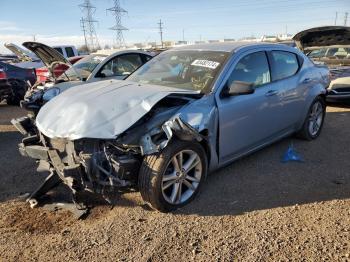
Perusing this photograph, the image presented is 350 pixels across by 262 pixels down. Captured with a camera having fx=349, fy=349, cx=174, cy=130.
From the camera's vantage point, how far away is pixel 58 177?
398 cm

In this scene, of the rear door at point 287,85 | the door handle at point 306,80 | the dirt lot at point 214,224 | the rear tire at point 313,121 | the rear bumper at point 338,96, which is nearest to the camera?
the dirt lot at point 214,224

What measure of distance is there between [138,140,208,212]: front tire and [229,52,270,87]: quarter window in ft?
3.57

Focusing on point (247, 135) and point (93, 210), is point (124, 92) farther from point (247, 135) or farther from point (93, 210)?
point (247, 135)

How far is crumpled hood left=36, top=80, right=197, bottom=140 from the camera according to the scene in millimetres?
3359

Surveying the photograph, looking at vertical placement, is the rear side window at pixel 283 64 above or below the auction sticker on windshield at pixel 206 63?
below

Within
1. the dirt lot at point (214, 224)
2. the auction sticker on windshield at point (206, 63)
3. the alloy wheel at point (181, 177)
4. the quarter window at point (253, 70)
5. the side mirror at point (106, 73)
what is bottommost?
the dirt lot at point (214, 224)

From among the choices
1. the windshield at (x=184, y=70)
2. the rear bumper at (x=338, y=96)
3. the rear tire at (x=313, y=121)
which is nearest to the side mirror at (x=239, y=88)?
the windshield at (x=184, y=70)

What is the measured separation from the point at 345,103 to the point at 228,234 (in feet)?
24.3

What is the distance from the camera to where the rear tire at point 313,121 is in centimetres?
594

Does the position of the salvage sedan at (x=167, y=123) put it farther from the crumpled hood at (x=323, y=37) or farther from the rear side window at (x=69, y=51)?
the rear side window at (x=69, y=51)

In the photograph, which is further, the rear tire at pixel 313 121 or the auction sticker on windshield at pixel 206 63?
the rear tire at pixel 313 121

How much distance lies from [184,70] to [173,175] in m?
1.49

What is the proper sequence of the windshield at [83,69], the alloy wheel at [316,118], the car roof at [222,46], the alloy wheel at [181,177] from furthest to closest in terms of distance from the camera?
the windshield at [83,69] → the alloy wheel at [316,118] → the car roof at [222,46] → the alloy wheel at [181,177]

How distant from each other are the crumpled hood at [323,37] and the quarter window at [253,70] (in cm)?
372
